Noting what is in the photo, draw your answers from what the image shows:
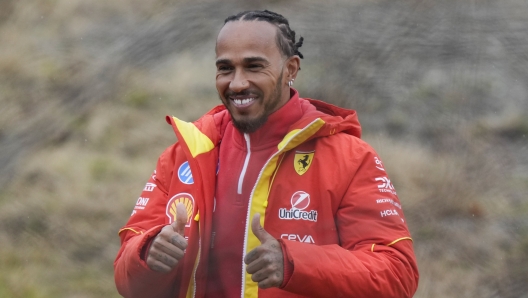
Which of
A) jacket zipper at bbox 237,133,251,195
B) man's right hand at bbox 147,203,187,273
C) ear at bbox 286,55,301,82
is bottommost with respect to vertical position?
man's right hand at bbox 147,203,187,273

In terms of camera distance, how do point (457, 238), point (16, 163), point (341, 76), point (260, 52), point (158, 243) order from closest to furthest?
point (158, 243)
point (260, 52)
point (457, 238)
point (341, 76)
point (16, 163)

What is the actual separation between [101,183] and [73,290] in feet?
1.79

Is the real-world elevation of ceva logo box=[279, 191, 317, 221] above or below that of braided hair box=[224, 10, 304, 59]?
below

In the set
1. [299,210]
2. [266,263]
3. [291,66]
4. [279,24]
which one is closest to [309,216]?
[299,210]

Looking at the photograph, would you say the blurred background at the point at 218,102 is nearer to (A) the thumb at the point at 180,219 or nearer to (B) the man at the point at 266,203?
(B) the man at the point at 266,203

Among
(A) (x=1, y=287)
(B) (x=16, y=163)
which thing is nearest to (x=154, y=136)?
(B) (x=16, y=163)

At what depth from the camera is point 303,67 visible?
3.69 metres

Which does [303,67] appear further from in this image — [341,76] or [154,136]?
[154,136]

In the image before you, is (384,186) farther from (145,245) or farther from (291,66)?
(145,245)

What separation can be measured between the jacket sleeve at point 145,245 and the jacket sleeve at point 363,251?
41 cm

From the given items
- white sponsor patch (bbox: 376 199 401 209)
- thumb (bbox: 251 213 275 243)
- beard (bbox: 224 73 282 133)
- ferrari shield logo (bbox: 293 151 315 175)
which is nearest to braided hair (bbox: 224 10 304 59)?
beard (bbox: 224 73 282 133)

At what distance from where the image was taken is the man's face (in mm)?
2297

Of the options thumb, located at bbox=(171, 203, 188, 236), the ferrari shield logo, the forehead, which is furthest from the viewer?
the forehead

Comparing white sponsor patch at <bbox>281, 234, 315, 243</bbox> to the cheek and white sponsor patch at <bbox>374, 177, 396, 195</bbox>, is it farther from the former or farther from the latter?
the cheek
